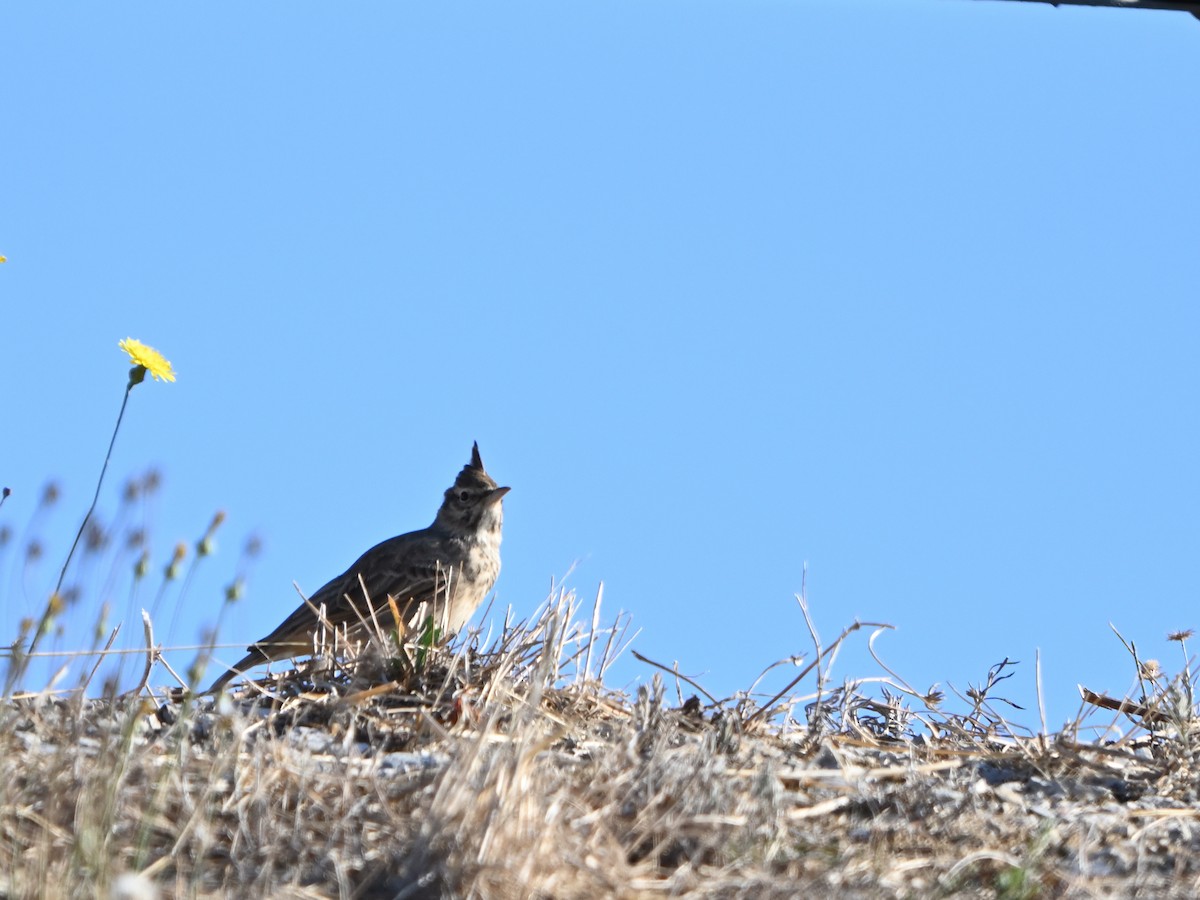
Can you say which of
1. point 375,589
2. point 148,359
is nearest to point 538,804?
point 148,359

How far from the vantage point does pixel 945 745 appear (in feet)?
16.6

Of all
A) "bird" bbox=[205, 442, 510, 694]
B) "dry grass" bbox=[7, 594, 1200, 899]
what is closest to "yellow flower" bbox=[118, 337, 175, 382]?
"dry grass" bbox=[7, 594, 1200, 899]

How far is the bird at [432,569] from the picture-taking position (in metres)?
8.05

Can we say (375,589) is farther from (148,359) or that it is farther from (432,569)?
(148,359)

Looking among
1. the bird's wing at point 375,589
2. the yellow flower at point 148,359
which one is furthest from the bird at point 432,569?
the yellow flower at point 148,359

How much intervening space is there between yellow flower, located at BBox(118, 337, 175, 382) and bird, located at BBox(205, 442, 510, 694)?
2794 mm

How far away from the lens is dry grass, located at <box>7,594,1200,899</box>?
3082mm

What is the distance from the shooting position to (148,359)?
491 centimetres

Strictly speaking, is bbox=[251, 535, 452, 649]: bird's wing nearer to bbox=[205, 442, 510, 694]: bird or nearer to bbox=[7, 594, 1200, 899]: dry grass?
bbox=[205, 442, 510, 694]: bird

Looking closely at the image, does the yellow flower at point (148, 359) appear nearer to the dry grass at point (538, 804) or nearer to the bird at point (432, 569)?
the dry grass at point (538, 804)

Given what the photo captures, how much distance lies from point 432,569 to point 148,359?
3897 millimetres

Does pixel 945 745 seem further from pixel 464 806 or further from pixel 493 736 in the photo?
pixel 464 806

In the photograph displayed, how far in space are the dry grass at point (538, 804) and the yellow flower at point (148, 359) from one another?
111 cm

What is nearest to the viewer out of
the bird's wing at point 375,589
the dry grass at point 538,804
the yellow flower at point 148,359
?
the dry grass at point 538,804
